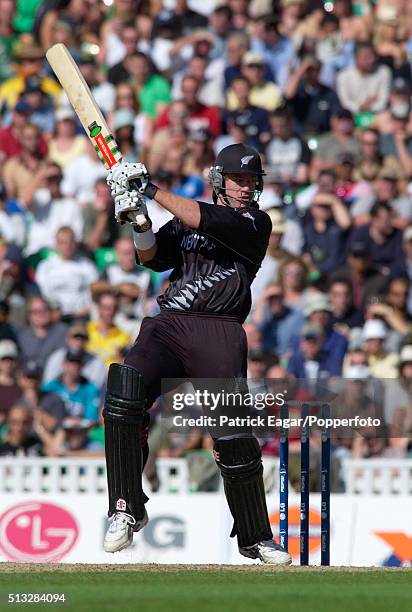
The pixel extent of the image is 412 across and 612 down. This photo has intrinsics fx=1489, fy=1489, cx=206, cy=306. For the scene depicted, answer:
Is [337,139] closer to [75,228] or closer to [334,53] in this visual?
[334,53]

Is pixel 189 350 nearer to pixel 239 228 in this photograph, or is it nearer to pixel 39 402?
pixel 239 228

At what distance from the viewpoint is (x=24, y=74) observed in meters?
15.7

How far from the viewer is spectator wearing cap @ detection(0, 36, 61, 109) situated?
15461mm

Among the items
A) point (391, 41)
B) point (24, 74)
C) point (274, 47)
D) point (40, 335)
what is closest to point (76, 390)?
point (40, 335)

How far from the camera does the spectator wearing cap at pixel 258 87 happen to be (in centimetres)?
1452

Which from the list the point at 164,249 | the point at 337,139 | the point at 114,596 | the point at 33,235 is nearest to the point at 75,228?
the point at 33,235

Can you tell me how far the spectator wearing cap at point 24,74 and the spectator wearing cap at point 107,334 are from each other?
3291 millimetres

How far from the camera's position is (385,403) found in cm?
1106

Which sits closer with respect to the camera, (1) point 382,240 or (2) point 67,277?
(1) point 382,240

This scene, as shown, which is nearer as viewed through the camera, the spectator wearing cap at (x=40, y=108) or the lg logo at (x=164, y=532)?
the lg logo at (x=164, y=532)

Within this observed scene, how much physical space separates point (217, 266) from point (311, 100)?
23.9ft

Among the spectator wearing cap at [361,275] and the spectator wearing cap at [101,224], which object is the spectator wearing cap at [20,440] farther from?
the spectator wearing cap at [361,275]

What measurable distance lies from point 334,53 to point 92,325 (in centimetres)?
387

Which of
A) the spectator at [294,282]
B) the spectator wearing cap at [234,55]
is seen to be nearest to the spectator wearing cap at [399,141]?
the spectator wearing cap at [234,55]
